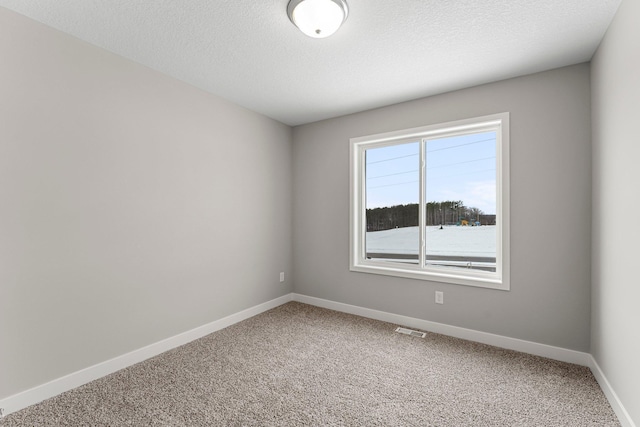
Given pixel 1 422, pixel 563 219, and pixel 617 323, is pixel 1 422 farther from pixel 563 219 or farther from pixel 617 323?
pixel 563 219

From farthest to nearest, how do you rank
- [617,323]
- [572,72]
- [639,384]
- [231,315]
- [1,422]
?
[231,315] → [572,72] → [617,323] → [1,422] → [639,384]

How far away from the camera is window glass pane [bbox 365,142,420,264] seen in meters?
3.33

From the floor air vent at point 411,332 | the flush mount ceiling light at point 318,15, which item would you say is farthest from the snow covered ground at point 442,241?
the flush mount ceiling light at point 318,15

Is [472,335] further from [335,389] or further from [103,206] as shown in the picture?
[103,206]

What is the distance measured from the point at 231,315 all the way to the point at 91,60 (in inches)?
101

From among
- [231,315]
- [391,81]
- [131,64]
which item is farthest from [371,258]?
[131,64]

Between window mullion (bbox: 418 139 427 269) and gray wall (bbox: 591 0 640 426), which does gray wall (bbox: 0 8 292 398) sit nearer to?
window mullion (bbox: 418 139 427 269)

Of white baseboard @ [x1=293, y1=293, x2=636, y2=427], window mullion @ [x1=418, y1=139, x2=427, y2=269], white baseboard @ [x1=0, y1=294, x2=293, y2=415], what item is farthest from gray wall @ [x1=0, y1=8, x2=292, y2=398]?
window mullion @ [x1=418, y1=139, x2=427, y2=269]

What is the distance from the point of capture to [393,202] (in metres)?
3.49

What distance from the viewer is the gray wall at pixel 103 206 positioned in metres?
1.83

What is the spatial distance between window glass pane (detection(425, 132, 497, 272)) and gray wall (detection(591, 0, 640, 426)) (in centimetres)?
78

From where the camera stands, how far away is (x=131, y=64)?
7.82ft

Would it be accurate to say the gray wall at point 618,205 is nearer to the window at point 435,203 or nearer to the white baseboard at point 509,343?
the white baseboard at point 509,343

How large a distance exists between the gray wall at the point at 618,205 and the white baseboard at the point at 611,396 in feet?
0.11
